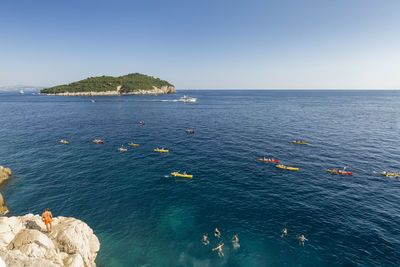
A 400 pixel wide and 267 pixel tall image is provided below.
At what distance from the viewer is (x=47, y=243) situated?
61.0ft

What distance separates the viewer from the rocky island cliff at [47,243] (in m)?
16.4

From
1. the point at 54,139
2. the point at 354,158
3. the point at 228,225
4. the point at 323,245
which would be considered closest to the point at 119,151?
the point at 54,139

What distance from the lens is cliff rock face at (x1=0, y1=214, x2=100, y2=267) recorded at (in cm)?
1705

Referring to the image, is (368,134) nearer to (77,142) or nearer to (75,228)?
(75,228)

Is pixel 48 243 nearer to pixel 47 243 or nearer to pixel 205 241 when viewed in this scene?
pixel 47 243

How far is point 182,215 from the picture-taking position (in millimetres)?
30078

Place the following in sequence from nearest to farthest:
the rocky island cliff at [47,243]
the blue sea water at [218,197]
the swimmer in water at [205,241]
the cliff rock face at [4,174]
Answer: the rocky island cliff at [47,243] < the blue sea water at [218,197] < the swimmer in water at [205,241] < the cliff rock face at [4,174]

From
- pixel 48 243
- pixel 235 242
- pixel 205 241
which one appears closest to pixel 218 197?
pixel 235 242

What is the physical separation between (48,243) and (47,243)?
11 cm

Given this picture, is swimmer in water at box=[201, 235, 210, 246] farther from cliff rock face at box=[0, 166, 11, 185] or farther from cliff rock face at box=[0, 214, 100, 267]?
cliff rock face at box=[0, 166, 11, 185]

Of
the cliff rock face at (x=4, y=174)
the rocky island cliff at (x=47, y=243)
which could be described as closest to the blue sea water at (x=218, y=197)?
the cliff rock face at (x=4, y=174)

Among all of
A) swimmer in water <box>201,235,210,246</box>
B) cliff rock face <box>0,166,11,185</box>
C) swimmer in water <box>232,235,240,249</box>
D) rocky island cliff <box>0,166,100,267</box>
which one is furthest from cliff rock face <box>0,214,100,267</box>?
cliff rock face <box>0,166,11,185</box>

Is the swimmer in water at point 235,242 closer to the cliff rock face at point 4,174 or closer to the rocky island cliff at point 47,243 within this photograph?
the rocky island cliff at point 47,243

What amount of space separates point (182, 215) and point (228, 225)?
7415 mm
